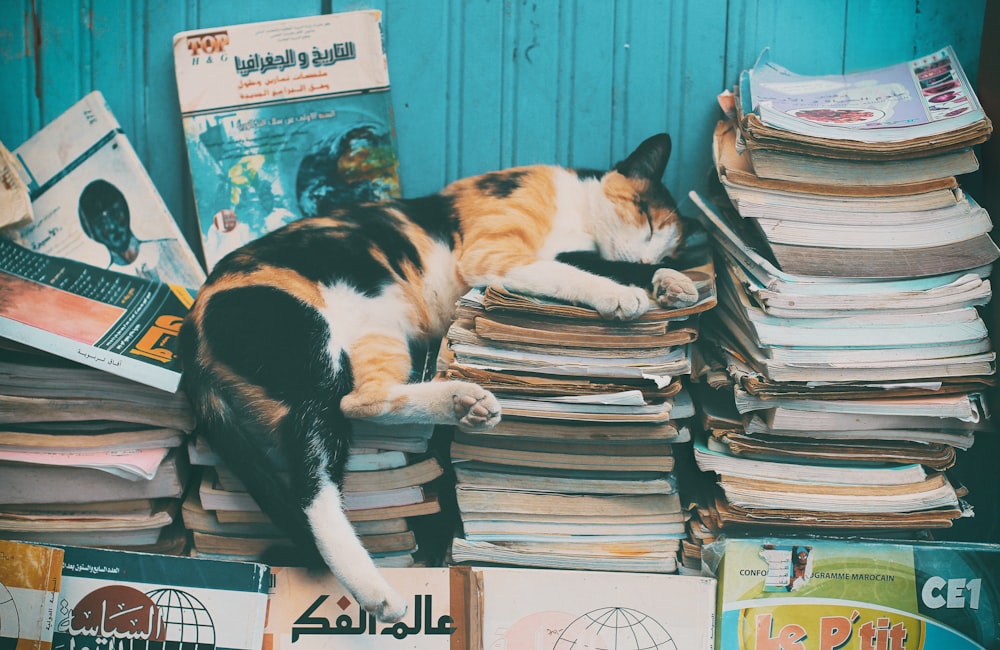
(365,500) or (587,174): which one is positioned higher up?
(587,174)

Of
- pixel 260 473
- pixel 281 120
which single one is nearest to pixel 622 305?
pixel 260 473

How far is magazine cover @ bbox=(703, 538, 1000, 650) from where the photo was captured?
3.48 ft

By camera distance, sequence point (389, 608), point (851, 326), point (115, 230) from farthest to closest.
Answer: point (115, 230), point (851, 326), point (389, 608)

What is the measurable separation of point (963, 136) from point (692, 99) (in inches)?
15.9

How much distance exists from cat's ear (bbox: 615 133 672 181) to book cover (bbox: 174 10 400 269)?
0.39 m

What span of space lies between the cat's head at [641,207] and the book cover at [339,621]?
0.60 metres

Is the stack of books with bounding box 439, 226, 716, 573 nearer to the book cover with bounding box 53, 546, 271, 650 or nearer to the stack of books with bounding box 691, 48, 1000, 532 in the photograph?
the stack of books with bounding box 691, 48, 1000, 532

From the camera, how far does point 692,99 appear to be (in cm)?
130

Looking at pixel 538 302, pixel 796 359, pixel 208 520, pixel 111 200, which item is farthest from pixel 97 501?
pixel 796 359

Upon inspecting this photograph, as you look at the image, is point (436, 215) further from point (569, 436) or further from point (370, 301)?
point (569, 436)

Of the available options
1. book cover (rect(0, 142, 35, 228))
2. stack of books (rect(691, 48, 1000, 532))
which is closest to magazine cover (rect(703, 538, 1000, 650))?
stack of books (rect(691, 48, 1000, 532))

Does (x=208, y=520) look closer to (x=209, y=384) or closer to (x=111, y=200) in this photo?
(x=209, y=384)

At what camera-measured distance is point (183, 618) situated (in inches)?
41.0

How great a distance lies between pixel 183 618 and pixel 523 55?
0.99m
